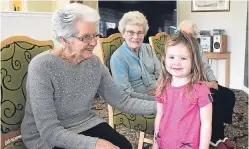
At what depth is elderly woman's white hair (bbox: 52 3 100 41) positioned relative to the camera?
4.57 feet

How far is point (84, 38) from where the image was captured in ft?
4.69

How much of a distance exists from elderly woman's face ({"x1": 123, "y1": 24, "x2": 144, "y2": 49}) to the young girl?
75cm

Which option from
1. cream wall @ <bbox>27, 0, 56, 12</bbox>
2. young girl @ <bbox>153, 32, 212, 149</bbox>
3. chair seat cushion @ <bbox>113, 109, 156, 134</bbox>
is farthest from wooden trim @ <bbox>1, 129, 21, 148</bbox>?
cream wall @ <bbox>27, 0, 56, 12</bbox>

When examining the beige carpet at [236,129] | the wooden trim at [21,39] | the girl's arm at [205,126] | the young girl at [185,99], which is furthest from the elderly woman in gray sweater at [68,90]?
the beige carpet at [236,129]

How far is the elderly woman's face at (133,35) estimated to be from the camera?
219 cm

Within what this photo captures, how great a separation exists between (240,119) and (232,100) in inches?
46.2

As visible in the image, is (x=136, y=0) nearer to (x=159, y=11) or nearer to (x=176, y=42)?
(x=159, y=11)

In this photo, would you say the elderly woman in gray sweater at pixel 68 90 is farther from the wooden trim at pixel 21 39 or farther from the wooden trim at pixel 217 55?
the wooden trim at pixel 217 55

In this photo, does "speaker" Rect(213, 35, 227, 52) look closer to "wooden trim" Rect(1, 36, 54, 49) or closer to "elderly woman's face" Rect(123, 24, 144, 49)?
"elderly woman's face" Rect(123, 24, 144, 49)

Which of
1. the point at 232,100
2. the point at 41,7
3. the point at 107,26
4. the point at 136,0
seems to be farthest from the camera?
the point at 136,0

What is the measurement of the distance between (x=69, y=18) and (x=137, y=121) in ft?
3.03

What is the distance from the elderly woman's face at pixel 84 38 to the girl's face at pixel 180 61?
38cm

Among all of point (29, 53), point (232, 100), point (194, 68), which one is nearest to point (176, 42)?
point (194, 68)

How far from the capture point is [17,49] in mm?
1471
